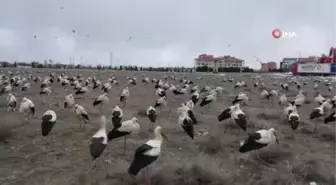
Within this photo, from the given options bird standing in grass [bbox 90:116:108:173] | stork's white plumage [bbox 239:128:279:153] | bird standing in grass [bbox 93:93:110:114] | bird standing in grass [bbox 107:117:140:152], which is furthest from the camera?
bird standing in grass [bbox 93:93:110:114]

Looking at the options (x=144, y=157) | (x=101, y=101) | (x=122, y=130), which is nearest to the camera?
(x=144, y=157)

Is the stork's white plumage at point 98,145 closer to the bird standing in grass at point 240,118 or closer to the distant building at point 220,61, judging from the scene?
the bird standing in grass at point 240,118

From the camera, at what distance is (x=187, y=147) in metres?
12.1

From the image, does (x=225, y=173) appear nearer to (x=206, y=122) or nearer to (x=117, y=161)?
(x=117, y=161)

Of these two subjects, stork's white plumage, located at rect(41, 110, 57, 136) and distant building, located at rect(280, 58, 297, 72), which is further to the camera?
distant building, located at rect(280, 58, 297, 72)

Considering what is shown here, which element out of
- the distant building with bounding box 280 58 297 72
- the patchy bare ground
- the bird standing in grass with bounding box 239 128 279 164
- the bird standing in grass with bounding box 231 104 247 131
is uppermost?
the distant building with bounding box 280 58 297 72

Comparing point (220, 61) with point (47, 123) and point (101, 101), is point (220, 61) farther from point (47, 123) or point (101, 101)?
point (47, 123)

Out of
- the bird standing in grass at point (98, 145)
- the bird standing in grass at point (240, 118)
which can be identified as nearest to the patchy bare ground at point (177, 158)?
the bird standing in grass at point (240, 118)

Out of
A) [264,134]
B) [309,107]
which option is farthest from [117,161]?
[309,107]

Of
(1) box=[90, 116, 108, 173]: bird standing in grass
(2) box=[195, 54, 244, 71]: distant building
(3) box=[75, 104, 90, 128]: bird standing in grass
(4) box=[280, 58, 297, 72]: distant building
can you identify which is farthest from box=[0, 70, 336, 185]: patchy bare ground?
(2) box=[195, 54, 244, 71]: distant building

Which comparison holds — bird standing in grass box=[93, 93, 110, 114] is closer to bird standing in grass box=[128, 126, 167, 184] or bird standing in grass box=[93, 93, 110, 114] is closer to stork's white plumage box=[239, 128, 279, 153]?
stork's white plumage box=[239, 128, 279, 153]

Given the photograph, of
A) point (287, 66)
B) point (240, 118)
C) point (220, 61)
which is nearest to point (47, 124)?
point (240, 118)

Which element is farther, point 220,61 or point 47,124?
point 220,61

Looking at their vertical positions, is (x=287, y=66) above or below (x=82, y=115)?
above
